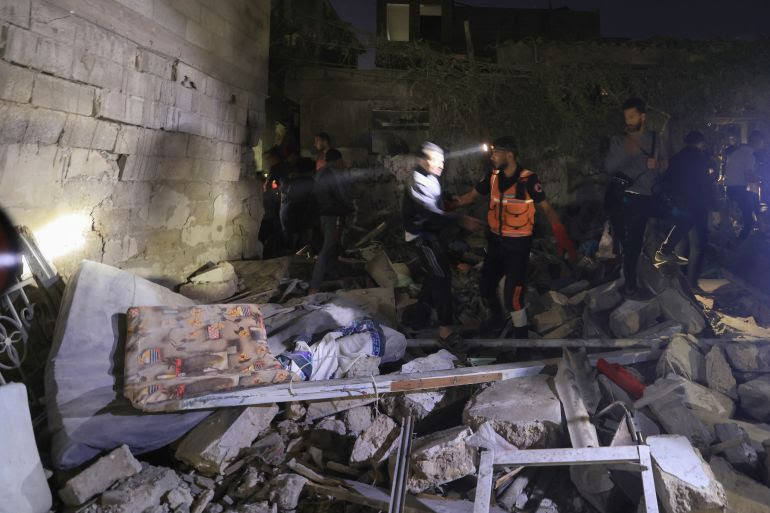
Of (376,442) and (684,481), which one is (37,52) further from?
(684,481)

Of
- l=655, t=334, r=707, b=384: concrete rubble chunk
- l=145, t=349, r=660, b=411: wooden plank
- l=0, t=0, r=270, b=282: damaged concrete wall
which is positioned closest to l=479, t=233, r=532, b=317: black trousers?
l=145, t=349, r=660, b=411: wooden plank

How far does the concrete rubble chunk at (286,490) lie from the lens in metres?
2.58

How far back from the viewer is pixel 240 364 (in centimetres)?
334

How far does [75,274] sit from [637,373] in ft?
14.6

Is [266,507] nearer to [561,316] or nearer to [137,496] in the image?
[137,496]

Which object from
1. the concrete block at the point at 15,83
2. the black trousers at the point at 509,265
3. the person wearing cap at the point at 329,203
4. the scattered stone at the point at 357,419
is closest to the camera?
the concrete block at the point at 15,83

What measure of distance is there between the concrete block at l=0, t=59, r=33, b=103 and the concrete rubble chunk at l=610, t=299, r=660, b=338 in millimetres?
5244

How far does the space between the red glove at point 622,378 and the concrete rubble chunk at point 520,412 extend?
0.54m

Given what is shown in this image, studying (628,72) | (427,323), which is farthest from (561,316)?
(628,72)

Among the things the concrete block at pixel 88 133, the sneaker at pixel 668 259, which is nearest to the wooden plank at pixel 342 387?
the concrete block at pixel 88 133

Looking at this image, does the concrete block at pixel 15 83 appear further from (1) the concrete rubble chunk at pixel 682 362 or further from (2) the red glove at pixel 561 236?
(1) the concrete rubble chunk at pixel 682 362

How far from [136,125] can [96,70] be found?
0.62 meters

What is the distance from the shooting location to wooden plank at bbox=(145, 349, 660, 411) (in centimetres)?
300

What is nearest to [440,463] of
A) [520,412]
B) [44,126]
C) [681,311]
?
[520,412]
